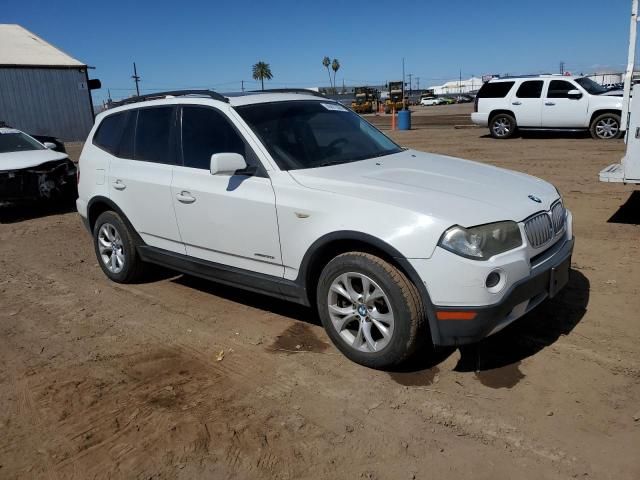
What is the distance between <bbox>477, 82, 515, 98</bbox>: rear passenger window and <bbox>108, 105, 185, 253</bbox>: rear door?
14.3m

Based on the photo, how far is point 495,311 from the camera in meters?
3.17

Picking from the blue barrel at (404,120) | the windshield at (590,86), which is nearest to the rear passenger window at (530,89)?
the windshield at (590,86)

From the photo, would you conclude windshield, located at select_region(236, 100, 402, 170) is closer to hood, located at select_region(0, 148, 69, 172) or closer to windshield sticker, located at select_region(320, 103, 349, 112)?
windshield sticker, located at select_region(320, 103, 349, 112)

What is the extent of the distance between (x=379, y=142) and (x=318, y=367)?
2.13 metres

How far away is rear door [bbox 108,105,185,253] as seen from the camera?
15.5ft

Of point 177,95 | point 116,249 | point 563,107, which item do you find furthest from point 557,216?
point 563,107

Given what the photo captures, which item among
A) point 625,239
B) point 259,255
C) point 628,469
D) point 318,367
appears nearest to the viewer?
point 628,469

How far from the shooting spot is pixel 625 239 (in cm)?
620

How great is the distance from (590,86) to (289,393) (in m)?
15.6

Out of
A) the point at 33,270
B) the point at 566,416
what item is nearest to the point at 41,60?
the point at 33,270

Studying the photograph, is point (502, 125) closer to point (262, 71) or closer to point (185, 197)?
point (185, 197)

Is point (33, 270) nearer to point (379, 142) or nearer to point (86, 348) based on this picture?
point (86, 348)

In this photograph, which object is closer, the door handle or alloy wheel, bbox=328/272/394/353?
alloy wheel, bbox=328/272/394/353

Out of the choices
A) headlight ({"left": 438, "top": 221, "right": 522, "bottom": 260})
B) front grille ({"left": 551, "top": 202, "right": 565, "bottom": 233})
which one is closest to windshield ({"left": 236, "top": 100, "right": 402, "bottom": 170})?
headlight ({"left": 438, "top": 221, "right": 522, "bottom": 260})
